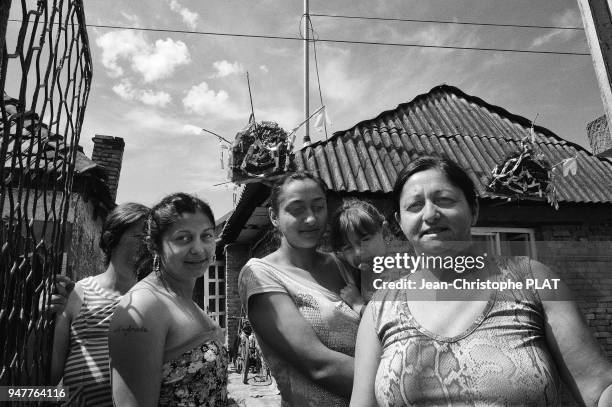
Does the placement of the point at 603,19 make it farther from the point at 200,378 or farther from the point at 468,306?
the point at 200,378

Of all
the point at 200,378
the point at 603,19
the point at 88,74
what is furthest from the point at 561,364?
the point at 88,74

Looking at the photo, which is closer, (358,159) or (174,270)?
(174,270)

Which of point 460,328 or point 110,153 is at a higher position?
point 110,153

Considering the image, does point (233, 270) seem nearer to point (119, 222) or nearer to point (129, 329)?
point (119, 222)

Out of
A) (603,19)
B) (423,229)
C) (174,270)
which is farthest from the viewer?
(603,19)

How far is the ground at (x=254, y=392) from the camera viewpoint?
646cm

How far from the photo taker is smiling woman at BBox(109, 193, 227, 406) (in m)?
1.35

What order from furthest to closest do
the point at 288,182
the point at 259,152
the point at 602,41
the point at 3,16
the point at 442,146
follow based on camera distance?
1. the point at 442,146
2. the point at 259,152
3. the point at 288,182
4. the point at 602,41
5. the point at 3,16

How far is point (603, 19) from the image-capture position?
1.86 metres

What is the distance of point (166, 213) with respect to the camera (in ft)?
5.60

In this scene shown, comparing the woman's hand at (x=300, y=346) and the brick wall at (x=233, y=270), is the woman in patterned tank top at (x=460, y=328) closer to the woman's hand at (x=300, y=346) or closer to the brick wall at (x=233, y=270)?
the woman's hand at (x=300, y=346)

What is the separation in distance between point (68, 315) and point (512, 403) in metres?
1.81

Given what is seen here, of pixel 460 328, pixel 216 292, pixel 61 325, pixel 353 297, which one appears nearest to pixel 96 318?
pixel 61 325

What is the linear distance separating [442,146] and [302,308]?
6148 millimetres
